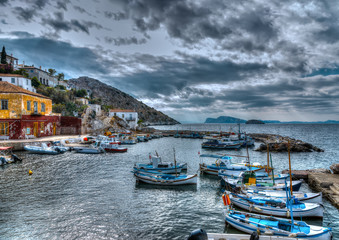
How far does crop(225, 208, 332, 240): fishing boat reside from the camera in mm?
12070

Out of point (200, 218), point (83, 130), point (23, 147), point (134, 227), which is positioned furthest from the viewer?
point (83, 130)

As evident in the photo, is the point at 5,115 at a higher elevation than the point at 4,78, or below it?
below

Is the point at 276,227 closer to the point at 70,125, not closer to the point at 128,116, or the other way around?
the point at 70,125

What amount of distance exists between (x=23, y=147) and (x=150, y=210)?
35.8m

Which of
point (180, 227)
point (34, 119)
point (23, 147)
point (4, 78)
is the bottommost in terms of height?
point (180, 227)

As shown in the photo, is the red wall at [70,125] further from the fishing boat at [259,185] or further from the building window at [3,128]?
the fishing boat at [259,185]

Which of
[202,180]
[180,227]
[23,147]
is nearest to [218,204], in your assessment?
[180,227]

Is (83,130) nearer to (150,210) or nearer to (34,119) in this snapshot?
(34,119)

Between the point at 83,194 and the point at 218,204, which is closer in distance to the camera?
the point at 218,204

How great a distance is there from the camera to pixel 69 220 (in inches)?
617

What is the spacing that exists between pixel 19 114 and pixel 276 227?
169ft

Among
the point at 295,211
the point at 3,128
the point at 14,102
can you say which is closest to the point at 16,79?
the point at 14,102

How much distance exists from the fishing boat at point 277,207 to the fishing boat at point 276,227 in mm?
2428

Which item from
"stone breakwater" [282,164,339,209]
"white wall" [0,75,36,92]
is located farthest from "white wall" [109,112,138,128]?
"stone breakwater" [282,164,339,209]
